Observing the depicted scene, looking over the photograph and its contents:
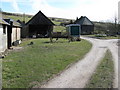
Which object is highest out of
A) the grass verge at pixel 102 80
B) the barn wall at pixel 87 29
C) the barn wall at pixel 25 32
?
the barn wall at pixel 87 29

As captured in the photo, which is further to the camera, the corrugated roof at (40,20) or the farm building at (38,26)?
the farm building at (38,26)

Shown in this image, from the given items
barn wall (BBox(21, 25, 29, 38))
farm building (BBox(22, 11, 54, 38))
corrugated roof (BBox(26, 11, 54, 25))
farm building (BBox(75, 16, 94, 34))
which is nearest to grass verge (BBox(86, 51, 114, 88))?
corrugated roof (BBox(26, 11, 54, 25))

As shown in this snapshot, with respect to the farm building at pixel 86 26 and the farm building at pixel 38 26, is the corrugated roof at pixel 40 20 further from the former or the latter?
the farm building at pixel 86 26

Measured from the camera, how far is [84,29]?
59781 mm

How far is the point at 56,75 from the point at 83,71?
188 cm

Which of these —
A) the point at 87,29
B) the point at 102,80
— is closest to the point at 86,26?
the point at 87,29

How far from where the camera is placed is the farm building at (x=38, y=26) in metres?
40.5

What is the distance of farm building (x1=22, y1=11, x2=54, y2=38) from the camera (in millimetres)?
40534

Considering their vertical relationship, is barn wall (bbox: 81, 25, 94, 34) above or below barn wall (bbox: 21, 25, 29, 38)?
above

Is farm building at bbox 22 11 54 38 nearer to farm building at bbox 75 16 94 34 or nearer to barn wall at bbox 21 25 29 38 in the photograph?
barn wall at bbox 21 25 29 38

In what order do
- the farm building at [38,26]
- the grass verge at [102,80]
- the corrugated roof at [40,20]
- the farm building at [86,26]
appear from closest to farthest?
the grass verge at [102,80] → the corrugated roof at [40,20] → the farm building at [38,26] → the farm building at [86,26]

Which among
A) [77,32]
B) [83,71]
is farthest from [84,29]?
[83,71]

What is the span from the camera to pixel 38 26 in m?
41.4

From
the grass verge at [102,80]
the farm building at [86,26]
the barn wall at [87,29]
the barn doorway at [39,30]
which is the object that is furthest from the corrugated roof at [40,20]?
the grass verge at [102,80]
